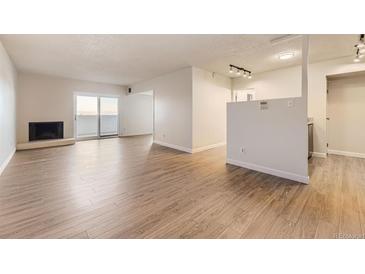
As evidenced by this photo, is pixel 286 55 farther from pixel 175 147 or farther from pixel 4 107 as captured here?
pixel 4 107

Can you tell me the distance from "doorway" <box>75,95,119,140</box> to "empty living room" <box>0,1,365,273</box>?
18.8 inches

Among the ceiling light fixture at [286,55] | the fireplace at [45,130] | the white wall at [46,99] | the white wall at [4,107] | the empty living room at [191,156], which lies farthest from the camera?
the fireplace at [45,130]

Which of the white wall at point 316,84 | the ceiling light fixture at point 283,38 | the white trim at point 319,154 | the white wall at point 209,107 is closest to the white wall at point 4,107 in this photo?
the white wall at point 209,107

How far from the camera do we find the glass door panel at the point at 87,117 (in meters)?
7.74

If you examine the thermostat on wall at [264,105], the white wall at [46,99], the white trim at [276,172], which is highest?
the white wall at [46,99]

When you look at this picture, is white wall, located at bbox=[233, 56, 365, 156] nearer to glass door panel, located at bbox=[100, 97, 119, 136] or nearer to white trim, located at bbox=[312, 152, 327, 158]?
white trim, located at bbox=[312, 152, 327, 158]

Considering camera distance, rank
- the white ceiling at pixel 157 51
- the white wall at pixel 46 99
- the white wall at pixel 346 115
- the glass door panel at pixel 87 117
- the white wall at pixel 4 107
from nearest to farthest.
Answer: the white ceiling at pixel 157 51 → the white wall at pixel 4 107 → the white wall at pixel 346 115 → the white wall at pixel 46 99 → the glass door panel at pixel 87 117

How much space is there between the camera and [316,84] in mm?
4656

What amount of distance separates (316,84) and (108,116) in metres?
8.07

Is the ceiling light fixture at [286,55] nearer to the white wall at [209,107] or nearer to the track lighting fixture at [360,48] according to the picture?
the track lighting fixture at [360,48]

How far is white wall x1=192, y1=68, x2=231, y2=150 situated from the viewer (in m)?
5.29

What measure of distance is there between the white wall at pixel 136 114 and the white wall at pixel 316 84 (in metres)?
5.92

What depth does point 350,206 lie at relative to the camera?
7.08 ft
